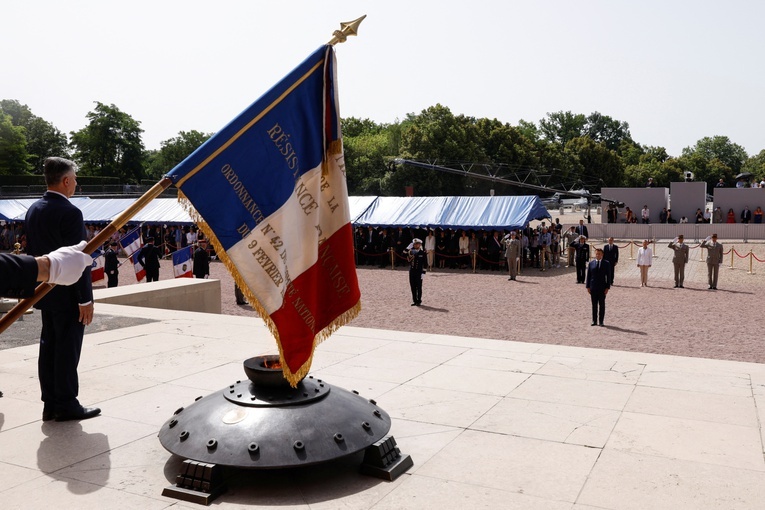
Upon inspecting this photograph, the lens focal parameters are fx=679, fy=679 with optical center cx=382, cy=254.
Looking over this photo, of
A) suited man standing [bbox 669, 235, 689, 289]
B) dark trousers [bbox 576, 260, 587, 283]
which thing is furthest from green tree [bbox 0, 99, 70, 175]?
suited man standing [bbox 669, 235, 689, 289]

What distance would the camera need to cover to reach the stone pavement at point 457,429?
157 inches

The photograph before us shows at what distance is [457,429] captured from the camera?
5.20 metres

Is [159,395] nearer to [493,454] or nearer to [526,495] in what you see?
[493,454]

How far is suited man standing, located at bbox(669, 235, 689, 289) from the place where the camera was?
66.0 ft

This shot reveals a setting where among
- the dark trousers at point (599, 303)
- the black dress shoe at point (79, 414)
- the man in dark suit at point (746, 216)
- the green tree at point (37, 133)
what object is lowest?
the dark trousers at point (599, 303)

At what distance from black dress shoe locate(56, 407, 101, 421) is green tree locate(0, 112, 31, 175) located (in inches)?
3324

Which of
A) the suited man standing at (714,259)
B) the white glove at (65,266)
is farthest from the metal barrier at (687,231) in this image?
the white glove at (65,266)

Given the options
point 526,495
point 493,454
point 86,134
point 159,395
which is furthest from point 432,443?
point 86,134

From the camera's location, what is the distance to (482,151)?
71000 millimetres

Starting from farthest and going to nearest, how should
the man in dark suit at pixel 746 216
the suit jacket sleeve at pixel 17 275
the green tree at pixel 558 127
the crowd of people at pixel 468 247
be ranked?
1. the green tree at pixel 558 127
2. the man in dark suit at pixel 746 216
3. the crowd of people at pixel 468 247
4. the suit jacket sleeve at pixel 17 275

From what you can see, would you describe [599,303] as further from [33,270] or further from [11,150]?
[11,150]

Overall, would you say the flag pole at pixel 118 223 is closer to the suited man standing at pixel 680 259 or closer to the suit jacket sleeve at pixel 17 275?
the suit jacket sleeve at pixel 17 275

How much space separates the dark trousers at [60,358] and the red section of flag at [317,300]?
1.84m

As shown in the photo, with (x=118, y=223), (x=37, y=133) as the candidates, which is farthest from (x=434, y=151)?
(x=118, y=223)
